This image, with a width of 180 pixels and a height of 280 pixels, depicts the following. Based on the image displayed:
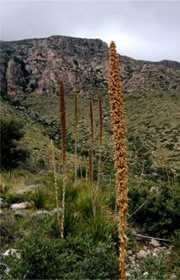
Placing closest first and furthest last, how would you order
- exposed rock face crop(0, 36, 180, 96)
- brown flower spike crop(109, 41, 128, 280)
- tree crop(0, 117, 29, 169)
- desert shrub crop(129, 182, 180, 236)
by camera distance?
brown flower spike crop(109, 41, 128, 280)
desert shrub crop(129, 182, 180, 236)
tree crop(0, 117, 29, 169)
exposed rock face crop(0, 36, 180, 96)

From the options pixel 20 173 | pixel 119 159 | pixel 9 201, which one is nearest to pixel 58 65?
pixel 20 173

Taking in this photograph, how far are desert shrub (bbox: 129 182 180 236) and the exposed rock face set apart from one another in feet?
225

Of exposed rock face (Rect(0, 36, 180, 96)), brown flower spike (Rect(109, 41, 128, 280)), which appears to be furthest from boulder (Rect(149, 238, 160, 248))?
exposed rock face (Rect(0, 36, 180, 96))

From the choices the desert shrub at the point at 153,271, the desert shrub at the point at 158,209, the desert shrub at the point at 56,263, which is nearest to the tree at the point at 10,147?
the desert shrub at the point at 158,209

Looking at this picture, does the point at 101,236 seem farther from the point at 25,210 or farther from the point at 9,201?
the point at 9,201

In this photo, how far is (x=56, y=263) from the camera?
16.8ft

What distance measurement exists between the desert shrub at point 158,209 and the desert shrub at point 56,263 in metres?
2.58

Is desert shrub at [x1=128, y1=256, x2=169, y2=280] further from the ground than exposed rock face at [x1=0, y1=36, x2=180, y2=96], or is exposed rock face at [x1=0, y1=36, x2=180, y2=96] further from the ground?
exposed rock face at [x1=0, y1=36, x2=180, y2=96]

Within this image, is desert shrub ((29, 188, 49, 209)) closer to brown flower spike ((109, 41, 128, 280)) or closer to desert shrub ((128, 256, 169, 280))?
desert shrub ((128, 256, 169, 280))

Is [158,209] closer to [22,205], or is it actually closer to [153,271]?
[22,205]

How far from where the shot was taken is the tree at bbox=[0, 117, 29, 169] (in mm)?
19352

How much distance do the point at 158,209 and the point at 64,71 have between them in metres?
81.6

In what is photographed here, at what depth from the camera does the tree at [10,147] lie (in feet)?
63.5

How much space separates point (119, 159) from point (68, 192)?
643cm
